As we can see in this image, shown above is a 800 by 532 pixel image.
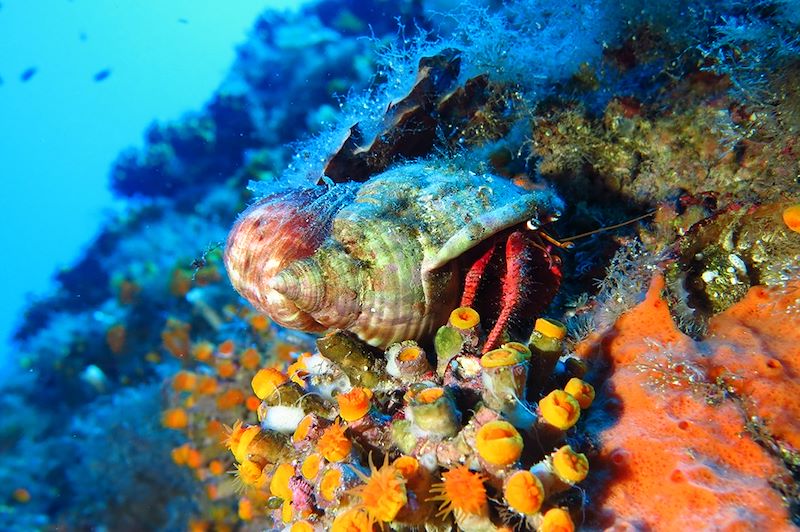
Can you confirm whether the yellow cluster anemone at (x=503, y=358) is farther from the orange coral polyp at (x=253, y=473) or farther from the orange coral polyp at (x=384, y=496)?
the orange coral polyp at (x=253, y=473)

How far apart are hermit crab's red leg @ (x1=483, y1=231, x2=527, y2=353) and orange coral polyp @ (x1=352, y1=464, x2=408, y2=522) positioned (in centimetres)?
99

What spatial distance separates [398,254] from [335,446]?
1.06 metres

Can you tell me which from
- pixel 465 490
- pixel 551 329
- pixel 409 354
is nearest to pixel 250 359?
pixel 409 354

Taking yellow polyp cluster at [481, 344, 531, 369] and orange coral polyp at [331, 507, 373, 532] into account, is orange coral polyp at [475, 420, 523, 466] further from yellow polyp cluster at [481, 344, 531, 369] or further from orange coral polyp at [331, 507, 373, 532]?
orange coral polyp at [331, 507, 373, 532]

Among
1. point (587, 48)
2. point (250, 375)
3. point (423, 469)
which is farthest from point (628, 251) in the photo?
point (250, 375)

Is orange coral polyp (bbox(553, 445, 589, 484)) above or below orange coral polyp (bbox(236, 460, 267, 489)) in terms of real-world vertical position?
above

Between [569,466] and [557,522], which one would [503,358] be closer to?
[569,466]

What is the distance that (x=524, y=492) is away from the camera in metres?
1.69

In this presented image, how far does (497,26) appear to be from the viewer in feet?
12.5

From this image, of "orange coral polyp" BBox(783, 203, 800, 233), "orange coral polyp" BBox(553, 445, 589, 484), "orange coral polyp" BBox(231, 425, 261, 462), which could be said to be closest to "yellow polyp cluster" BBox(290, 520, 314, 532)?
"orange coral polyp" BBox(231, 425, 261, 462)

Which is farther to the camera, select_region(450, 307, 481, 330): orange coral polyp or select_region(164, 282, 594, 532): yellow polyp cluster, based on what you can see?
select_region(450, 307, 481, 330): orange coral polyp

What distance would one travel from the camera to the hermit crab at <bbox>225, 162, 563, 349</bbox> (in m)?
2.60

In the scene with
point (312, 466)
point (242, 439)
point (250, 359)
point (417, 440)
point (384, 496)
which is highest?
point (384, 496)

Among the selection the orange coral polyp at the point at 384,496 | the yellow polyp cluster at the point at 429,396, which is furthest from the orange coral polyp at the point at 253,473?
the yellow polyp cluster at the point at 429,396
